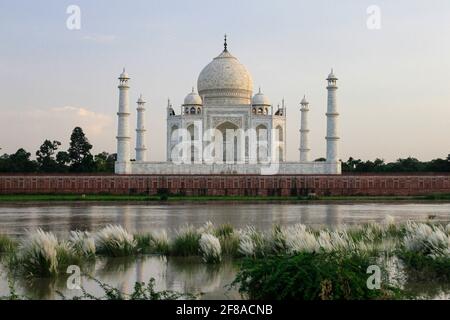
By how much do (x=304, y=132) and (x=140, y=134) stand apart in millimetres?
11161

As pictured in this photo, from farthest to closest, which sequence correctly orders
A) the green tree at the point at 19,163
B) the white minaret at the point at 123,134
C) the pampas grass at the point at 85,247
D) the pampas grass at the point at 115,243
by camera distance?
the green tree at the point at 19,163 < the white minaret at the point at 123,134 < the pampas grass at the point at 115,243 < the pampas grass at the point at 85,247

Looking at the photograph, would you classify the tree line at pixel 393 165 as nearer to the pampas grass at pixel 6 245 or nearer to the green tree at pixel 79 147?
the green tree at pixel 79 147

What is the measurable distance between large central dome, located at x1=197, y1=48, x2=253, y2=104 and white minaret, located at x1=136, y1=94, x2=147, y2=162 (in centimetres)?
429

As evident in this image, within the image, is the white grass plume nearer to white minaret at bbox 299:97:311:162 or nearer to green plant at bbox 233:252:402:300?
green plant at bbox 233:252:402:300

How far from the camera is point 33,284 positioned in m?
7.36

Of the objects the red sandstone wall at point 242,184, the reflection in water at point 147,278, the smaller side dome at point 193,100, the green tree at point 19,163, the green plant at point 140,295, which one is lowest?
the reflection in water at point 147,278

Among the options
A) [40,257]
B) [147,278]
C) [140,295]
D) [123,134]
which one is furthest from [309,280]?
[123,134]

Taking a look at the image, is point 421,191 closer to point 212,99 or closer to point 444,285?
point 212,99

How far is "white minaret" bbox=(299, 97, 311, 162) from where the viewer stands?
43844 mm

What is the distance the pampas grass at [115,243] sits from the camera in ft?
31.6

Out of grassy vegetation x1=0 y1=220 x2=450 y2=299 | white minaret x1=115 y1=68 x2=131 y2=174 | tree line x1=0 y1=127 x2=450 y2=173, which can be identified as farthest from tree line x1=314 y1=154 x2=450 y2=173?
grassy vegetation x1=0 y1=220 x2=450 y2=299

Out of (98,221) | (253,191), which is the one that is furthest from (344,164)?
(98,221)

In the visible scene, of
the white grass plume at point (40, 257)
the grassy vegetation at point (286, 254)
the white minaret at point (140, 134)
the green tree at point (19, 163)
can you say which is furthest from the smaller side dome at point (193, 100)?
the white grass plume at point (40, 257)

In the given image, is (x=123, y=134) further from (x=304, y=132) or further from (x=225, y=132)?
(x=304, y=132)
